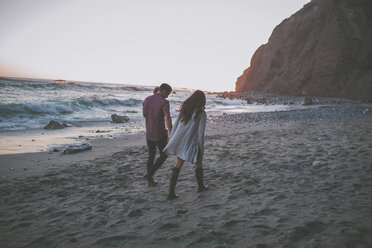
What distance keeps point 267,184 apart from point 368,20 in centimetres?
3755

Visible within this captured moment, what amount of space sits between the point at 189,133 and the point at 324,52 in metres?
41.6

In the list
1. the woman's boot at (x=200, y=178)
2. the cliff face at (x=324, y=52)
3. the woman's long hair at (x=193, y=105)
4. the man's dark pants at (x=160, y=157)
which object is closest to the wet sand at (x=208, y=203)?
the woman's boot at (x=200, y=178)

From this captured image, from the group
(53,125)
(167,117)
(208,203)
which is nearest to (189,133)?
(167,117)

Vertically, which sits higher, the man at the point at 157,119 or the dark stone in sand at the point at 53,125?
the man at the point at 157,119

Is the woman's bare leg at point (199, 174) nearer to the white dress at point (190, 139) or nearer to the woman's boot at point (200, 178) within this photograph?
the woman's boot at point (200, 178)

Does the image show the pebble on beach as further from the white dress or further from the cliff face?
the cliff face

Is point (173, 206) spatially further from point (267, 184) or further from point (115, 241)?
point (267, 184)

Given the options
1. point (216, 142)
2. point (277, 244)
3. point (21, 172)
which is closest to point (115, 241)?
point (277, 244)

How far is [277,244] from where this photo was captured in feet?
7.50

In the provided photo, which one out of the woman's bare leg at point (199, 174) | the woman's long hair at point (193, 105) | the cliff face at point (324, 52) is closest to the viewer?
the woman's long hair at point (193, 105)

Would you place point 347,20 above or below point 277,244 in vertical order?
above

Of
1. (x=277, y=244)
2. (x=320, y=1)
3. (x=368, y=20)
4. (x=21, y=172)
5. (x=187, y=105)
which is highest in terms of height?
(x=320, y=1)

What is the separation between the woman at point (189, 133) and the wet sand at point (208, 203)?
631mm

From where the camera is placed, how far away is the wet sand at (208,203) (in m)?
2.52
